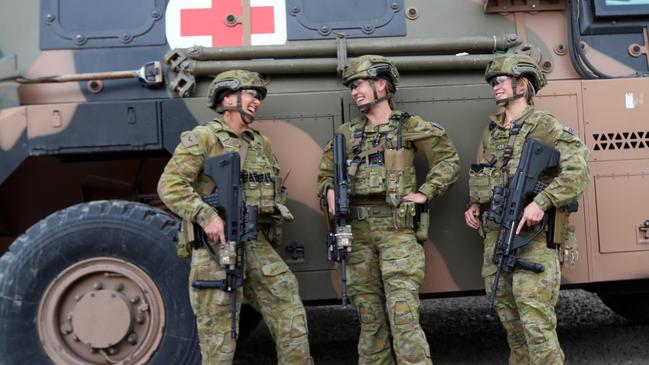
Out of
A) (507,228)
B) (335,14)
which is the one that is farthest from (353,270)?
(335,14)

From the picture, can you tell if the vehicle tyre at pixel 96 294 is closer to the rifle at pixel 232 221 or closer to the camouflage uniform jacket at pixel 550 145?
the rifle at pixel 232 221

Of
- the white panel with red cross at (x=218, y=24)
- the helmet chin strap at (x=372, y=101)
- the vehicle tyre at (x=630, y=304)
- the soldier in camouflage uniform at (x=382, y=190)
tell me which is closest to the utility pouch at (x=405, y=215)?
the soldier in camouflage uniform at (x=382, y=190)

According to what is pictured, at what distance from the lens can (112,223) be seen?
3.49 m

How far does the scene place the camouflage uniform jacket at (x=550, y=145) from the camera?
10.7 feet

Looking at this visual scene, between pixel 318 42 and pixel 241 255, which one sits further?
pixel 318 42

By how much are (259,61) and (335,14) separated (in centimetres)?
49

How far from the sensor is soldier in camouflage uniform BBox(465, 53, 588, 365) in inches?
128

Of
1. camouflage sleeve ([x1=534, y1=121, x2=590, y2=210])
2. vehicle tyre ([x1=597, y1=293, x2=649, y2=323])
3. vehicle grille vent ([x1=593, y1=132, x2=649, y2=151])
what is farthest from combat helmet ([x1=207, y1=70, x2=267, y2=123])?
vehicle tyre ([x1=597, y1=293, x2=649, y2=323])

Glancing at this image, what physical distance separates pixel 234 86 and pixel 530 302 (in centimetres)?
167

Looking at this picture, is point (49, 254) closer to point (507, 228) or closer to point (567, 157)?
point (507, 228)

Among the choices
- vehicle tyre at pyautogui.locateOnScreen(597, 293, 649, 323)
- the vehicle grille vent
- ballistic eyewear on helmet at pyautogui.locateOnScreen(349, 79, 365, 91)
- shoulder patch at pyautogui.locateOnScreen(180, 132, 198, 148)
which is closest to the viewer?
shoulder patch at pyautogui.locateOnScreen(180, 132, 198, 148)

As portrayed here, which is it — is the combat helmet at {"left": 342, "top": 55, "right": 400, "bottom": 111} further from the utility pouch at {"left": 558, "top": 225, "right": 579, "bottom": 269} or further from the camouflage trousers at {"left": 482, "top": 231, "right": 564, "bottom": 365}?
the utility pouch at {"left": 558, "top": 225, "right": 579, "bottom": 269}

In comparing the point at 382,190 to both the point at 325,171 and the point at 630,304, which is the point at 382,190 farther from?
the point at 630,304

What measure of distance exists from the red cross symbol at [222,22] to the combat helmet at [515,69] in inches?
46.1
